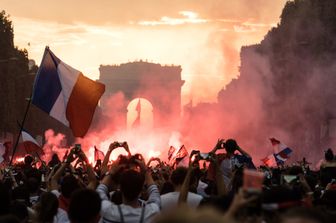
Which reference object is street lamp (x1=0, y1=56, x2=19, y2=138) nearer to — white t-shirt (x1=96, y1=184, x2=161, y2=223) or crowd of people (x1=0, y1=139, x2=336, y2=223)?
crowd of people (x1=0, y1=139, x2=336, y2=223)

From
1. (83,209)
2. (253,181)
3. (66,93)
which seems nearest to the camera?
(253,181)

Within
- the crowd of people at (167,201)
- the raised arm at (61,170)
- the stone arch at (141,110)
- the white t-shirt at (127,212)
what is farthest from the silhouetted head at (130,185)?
the stone arch at (141,110)

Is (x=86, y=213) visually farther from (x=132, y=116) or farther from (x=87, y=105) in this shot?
(x=132, y=116)

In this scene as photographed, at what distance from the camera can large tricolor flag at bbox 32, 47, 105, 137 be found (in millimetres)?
14883

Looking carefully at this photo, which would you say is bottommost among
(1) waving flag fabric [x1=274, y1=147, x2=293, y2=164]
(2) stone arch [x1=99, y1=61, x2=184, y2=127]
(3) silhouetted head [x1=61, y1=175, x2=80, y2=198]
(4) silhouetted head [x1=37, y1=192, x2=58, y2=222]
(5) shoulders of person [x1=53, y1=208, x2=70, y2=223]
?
(5) shoulders of person [x1=53, y1=208, x2=70, y2=223]

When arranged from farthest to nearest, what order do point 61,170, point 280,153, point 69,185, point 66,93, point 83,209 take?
point 280,153, point 66,93, point 61,170, point 69,185, point 83,209

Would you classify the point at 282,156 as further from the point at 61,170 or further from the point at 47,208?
the point at 47,208

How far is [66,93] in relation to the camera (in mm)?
15320

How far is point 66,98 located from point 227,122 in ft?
209

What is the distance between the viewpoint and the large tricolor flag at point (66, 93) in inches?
586

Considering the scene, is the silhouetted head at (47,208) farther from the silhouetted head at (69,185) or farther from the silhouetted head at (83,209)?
the silhouetted head at (69,185)

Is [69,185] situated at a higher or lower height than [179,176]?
lower

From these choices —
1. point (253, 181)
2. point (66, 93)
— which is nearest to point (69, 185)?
point (253, 181)

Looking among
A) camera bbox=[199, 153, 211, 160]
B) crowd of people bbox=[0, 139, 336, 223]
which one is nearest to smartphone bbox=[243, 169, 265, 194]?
crowd of people bbox=[0, 139, 336, 223]
